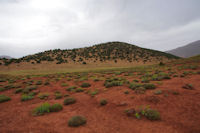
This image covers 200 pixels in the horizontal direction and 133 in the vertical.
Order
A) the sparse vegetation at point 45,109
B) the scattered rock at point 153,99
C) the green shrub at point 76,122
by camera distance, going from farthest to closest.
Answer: the scattered rock at point 153,99 < the sparse vegetation at point 45,109 < the green shrub at point 76,122

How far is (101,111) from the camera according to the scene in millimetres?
5266

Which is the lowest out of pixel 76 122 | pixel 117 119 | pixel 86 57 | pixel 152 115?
pixel 117 119

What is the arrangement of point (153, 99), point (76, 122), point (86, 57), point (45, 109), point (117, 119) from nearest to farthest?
1. point (76, 122)
2. point (117, 119)
3. point (45, 109)
4. point (153, 99)
5. point (86, 57)

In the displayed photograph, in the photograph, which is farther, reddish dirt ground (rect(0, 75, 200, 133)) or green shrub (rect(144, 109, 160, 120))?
green shrub (rect(144, 109, 160, 120))

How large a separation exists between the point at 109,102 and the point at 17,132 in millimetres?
4668

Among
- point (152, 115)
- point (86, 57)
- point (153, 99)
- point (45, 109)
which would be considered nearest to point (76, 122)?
point (45, 109)

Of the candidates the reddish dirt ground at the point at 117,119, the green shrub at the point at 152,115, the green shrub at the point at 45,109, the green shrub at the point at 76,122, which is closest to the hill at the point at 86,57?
the green shrub at the point at 45,109

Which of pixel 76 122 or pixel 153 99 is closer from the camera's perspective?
pixel 76 122

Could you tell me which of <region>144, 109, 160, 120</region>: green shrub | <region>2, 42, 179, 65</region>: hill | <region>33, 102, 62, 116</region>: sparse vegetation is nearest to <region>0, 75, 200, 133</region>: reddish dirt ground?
<region>144, 109, 160, 120</region>: green shrub

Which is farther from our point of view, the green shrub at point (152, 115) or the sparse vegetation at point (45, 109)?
the sparse vegetation at point (45, 109)

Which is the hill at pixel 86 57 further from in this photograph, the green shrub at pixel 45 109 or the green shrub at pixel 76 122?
the green shrub at pixel 76 122

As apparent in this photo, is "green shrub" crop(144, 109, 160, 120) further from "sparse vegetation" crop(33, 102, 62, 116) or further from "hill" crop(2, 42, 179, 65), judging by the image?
"hill" crop(2, 42, 179, 65)

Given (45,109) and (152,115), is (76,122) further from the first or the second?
(152,115)

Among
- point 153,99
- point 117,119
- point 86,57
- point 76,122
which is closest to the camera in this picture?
point 76,122
